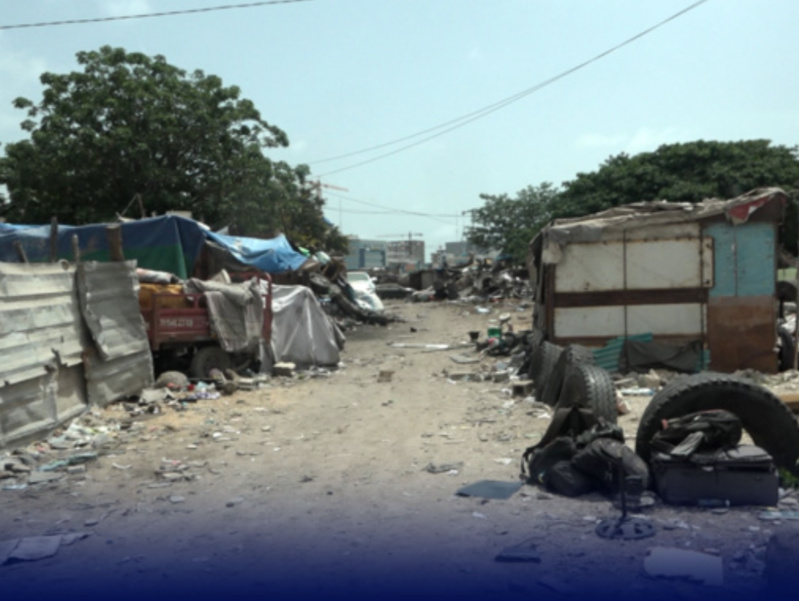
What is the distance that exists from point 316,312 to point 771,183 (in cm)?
1940

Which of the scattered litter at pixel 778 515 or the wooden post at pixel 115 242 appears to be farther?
the wooden post at pixel 115 242

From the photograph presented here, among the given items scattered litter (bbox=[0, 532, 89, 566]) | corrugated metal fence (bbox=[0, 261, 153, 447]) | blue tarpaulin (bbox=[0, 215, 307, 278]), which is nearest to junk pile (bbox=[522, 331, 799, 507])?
scattered litter (bbox=[0, 532, 89, 566])

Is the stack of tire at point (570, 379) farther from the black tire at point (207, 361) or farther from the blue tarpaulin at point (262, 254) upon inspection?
the blue tarpaulin at point (262, 254)

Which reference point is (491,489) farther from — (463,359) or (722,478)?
(463,359)

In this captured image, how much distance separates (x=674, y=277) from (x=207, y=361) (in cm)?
742

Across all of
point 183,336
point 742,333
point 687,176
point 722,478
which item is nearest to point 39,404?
point 183,336

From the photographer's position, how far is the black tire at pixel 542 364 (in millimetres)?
10266

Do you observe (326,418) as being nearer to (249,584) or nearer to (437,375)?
(437,375)

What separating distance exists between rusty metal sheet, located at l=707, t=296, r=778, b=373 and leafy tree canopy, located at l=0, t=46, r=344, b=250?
569 inches

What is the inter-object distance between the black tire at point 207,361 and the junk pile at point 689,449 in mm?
7713

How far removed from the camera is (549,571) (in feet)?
14.3

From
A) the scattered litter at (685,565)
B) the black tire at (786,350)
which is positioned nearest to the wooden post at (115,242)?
the scattered litter at (685,565)

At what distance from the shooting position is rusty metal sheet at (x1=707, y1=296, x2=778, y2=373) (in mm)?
11633

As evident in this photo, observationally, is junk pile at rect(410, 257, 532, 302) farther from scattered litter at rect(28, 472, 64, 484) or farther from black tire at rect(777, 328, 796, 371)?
scattered litter at rect(28, 472, 64, 484)
